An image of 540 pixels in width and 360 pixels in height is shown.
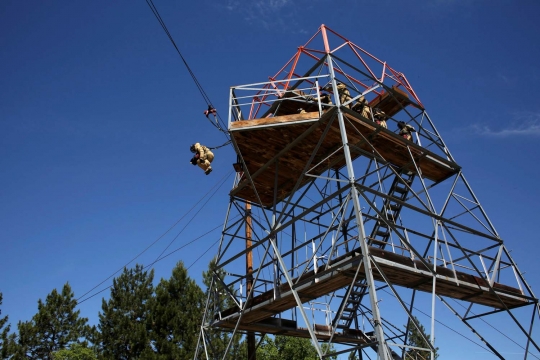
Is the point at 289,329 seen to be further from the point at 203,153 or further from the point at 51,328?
the point at 51,328

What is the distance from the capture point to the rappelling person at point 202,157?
15352 millimetres

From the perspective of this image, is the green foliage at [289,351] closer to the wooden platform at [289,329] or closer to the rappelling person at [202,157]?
the wooden platform at [289,329]

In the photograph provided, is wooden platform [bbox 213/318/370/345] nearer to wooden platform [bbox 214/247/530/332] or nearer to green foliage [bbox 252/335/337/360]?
wooden platform [bbox 214/247/530/332]

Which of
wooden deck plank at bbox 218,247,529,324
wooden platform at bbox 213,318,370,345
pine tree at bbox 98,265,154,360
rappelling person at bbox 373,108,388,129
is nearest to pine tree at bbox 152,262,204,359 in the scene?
pine tree at bbox 98,265,154,360

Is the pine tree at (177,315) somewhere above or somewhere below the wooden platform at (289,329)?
above

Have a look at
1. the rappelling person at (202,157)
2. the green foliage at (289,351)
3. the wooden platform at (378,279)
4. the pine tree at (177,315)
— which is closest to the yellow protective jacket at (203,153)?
the rappelling person at (202,157)

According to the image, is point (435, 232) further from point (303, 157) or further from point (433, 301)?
point (303, 157)

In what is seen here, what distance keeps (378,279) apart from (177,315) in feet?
81.8

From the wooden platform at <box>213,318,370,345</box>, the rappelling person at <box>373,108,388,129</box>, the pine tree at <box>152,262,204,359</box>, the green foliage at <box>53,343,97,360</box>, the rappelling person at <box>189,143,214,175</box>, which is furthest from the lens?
the pine tree at <box>152,262,204,359</box>

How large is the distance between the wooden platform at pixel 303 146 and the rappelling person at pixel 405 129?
1006 millimetres

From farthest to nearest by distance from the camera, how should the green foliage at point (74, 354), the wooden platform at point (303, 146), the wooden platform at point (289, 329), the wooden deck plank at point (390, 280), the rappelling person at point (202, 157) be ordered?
the green foliage at point (74, 354), the wooden platform at point (289, 329), the rappelling person at point (202, 157), the wooden platform at point (303, 146), the wooden deck plank at point (390, 280)

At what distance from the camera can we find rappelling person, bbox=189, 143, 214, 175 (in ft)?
50.4

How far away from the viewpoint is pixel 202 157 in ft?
50.4

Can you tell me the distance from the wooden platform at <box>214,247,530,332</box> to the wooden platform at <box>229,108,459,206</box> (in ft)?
10.8
